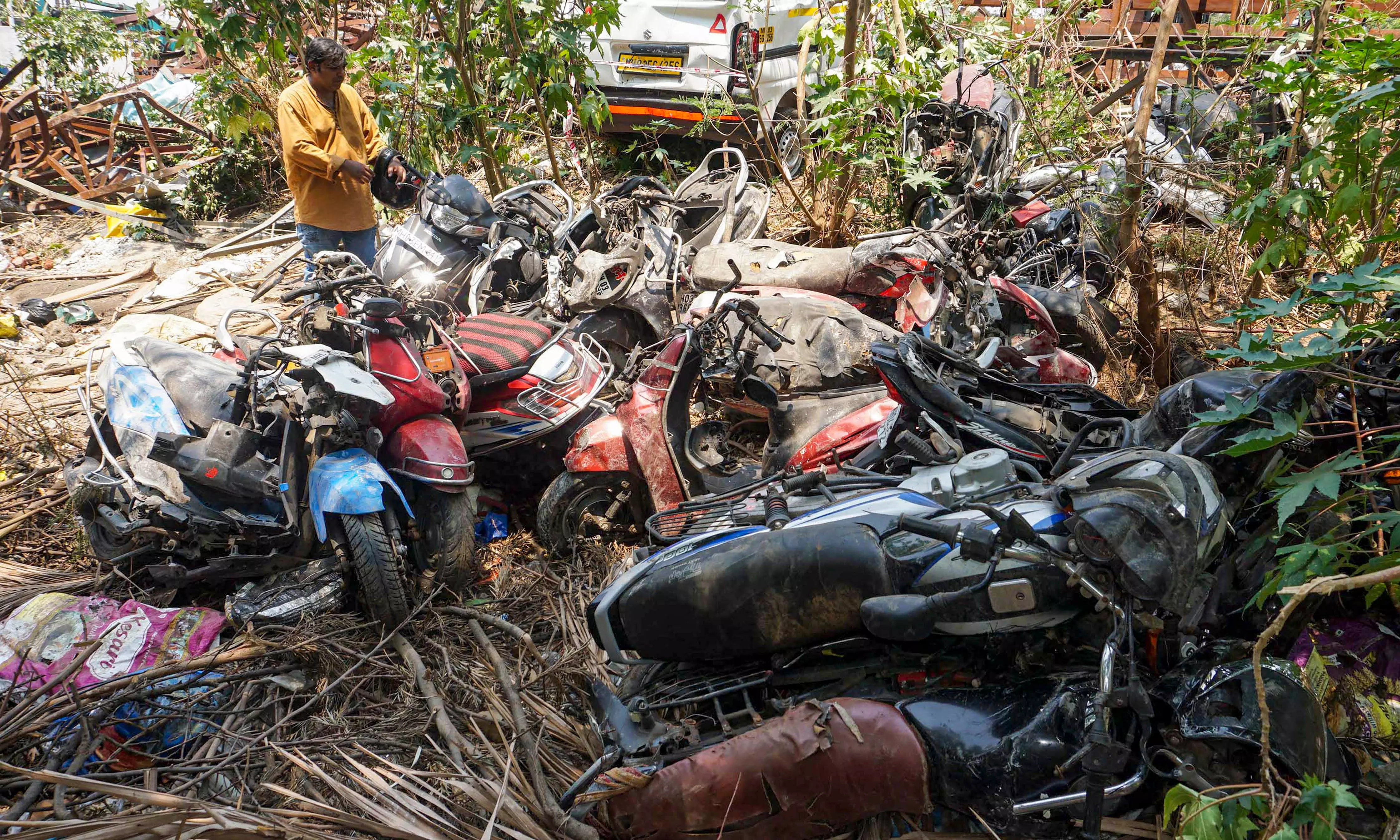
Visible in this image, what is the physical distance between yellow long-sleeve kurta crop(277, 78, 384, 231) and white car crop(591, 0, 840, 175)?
7.08 ft

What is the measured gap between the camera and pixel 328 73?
537cm

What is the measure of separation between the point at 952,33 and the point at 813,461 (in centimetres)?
453

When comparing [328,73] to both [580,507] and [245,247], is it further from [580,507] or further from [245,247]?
[245,247]

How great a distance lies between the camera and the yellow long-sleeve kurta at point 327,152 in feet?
17.6

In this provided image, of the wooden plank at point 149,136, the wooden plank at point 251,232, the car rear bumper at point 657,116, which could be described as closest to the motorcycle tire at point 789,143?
the car rear bumper at point 657,116

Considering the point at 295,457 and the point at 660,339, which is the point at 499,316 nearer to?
the point at 660,339

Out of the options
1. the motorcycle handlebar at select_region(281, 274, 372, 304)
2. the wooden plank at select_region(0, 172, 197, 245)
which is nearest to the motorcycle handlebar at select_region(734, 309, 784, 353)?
the motorcycle handlebar at select_region(281, 274, 372, 304)

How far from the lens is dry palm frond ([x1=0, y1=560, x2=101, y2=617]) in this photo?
3.80 metres

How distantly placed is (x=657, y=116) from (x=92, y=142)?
7.17 m

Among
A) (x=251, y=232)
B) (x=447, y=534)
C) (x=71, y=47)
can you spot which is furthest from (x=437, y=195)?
(x=71, y=47)

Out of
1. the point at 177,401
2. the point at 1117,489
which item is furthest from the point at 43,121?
the point at 1117,489

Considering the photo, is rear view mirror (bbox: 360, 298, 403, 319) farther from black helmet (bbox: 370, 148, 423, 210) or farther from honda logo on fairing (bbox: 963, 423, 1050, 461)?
honda logo on fairing (bbox: 963, 423, 1050, 461)

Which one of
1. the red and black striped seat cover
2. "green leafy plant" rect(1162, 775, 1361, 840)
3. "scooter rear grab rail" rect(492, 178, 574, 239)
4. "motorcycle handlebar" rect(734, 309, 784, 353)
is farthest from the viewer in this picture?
"scooter rear grab rail" rect(492, 178, 574, 239)

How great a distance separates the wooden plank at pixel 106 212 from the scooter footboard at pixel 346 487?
644cm
